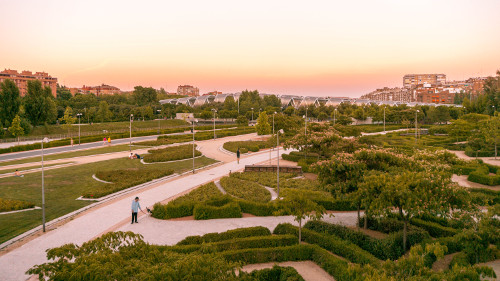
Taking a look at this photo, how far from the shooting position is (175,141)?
50.9m

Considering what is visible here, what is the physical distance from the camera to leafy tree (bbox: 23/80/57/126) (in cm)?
6028

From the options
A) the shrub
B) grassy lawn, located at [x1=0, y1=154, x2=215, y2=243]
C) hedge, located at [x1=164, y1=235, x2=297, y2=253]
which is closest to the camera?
hedge, located at [x1=164, y1=235, x2=297, y2=253]

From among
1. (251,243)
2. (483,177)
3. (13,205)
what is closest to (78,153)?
(13,205)

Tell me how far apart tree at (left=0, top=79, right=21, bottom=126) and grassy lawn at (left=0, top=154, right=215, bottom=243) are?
33882 mm

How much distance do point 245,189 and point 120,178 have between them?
1085 cm

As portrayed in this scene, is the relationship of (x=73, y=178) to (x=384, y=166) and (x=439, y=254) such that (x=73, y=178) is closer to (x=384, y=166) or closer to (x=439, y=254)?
(x=384, y=166)

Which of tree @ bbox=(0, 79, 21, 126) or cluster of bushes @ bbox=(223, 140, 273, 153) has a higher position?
tree @ bbox=(0, 79, 21, 126)

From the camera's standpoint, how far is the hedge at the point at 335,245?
1235 cm

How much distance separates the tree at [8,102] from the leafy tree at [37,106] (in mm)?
3096

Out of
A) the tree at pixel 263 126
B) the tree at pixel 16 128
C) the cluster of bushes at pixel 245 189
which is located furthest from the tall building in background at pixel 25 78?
the cluster of bushes at pixel 245 189

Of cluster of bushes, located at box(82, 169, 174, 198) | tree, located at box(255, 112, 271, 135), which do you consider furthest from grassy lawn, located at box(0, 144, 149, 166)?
tree, located at box(255, 112, 271, 135)

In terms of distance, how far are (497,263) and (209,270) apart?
41.3 feet

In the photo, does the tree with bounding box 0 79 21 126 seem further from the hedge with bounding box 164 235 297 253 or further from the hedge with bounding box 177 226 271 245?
the hedge with bounding box 164 235 297 253

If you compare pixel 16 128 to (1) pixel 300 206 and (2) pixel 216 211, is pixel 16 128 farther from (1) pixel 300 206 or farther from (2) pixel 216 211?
(1) pixel 300 206
